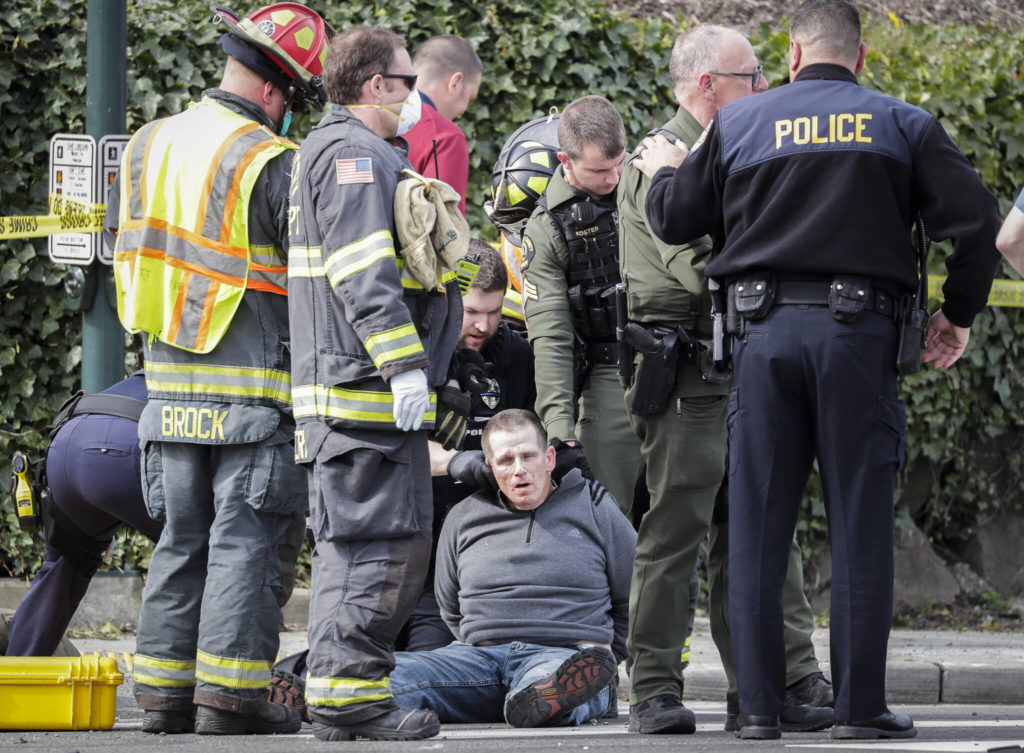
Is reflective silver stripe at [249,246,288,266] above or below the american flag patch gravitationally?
below

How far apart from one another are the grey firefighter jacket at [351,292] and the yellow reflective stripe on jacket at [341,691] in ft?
2.18

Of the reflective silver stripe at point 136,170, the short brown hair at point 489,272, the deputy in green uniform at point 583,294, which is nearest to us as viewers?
the reflective silver stripe at point 136,170

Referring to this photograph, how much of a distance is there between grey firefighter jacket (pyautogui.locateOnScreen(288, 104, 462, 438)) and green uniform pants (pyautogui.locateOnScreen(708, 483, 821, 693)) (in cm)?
132

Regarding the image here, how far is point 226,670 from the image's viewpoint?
4645 millimetres

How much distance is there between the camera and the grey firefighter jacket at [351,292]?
171 inches

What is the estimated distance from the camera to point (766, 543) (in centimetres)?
440

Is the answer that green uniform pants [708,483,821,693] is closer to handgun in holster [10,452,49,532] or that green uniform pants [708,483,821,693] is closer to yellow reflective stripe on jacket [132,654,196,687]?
yellow reflective stripe on jacket [132,654,196,687]

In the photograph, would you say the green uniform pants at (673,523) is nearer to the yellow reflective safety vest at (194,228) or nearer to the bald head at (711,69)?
the bald head at (711,69)

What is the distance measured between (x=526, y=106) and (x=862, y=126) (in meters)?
4.23

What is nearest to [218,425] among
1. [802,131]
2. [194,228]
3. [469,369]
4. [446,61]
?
[194,228]

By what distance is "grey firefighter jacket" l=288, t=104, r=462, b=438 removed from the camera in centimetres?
434

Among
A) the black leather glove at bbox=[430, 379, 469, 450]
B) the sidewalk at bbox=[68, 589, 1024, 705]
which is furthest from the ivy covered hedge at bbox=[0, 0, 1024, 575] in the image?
the black leather glove at bbox=[430, 379, 469, 450]

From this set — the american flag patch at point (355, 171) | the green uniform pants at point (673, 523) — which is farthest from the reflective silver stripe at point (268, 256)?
the green uniform pants at point (673, 523)

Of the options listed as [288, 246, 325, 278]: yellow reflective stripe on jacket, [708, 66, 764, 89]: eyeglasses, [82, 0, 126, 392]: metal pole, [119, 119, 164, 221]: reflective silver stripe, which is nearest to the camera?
[288, 246, 325, 278]: yellow reflective stripe on jacket
